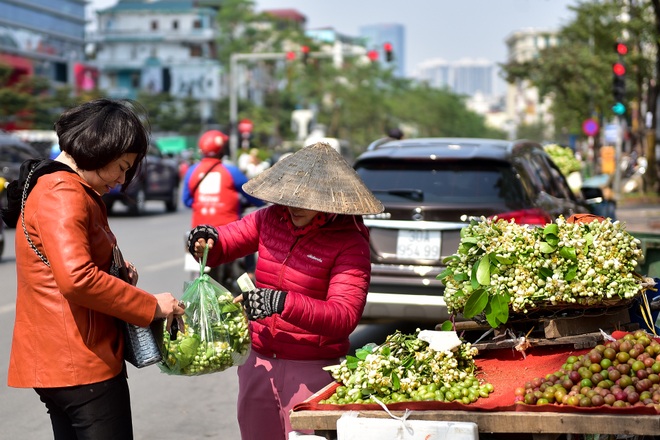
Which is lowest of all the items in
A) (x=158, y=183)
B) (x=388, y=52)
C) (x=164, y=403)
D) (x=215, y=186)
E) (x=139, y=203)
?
(x=139, y=203)

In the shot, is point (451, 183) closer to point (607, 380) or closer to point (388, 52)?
point (607, 380)

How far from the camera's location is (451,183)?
8156 mm

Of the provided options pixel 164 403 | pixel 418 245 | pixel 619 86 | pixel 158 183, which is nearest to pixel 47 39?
pixel 158 183

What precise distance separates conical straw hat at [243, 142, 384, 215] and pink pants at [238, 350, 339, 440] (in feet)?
2.14

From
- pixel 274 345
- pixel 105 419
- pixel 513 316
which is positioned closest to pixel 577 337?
pixel 513 316

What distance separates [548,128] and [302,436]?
142208 mm

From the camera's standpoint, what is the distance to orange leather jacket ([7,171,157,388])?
324cm

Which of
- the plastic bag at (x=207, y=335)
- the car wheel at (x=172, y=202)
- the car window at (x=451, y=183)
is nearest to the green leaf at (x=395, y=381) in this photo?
the plastic bag at (x=207, y=335)

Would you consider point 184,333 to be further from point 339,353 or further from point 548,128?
point 548,128

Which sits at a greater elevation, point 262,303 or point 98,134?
point 98,134

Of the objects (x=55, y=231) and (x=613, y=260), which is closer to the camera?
(x=55, y=231)

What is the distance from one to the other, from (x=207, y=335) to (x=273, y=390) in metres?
0.45

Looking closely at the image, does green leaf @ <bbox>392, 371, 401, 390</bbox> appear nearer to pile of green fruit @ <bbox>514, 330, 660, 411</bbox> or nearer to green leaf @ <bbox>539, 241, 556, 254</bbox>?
pile of green fruit @ <bbox>514, 330, 660, 411</bbox>

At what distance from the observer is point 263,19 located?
255 feet
